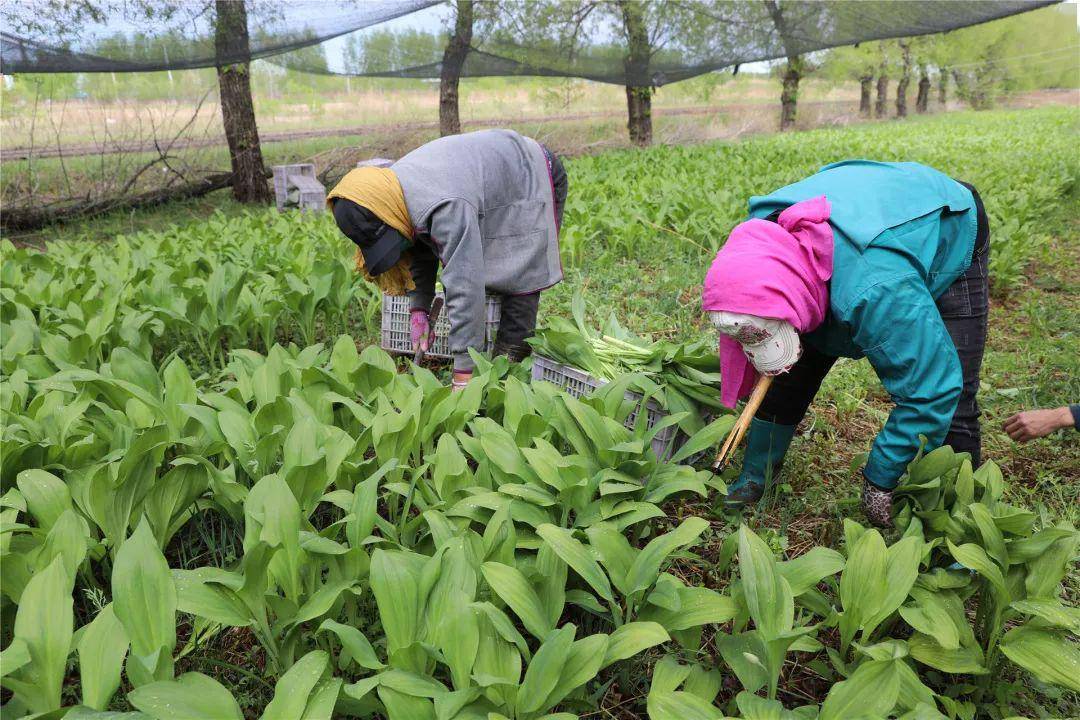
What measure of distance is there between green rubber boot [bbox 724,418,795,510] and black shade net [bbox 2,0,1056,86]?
642 cm

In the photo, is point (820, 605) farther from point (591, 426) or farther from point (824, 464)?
point (824, 464)

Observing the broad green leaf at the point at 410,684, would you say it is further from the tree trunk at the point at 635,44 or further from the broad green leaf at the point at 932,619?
the tree trunk at the point at 635,44

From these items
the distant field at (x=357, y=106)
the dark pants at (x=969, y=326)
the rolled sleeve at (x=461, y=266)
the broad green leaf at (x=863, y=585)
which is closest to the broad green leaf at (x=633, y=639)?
the broad green leaf at (x=863, y=585)

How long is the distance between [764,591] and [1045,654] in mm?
599

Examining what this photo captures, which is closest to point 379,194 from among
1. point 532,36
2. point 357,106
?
point 532,36

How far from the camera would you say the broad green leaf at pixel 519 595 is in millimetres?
1561

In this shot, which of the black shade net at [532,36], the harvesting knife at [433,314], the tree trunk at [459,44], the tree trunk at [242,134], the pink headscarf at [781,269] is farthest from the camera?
the tree trunk at [459,44]

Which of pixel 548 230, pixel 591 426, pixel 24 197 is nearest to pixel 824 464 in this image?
pixel 591 426

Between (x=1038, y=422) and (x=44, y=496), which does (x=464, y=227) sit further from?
(x=1038, y=422)

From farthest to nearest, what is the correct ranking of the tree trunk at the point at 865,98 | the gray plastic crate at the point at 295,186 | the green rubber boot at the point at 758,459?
the tree trunk at the point at 865,98
the gray plastic crate at the point at 295,186
the green rubber boot at the point at 758,459

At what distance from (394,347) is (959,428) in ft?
8.53

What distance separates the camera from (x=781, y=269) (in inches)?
70.1

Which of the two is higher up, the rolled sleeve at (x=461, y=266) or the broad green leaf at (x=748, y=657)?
the rolled sleeve at (x=461, y=266)

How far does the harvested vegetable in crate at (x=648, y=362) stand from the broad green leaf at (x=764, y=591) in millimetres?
864
